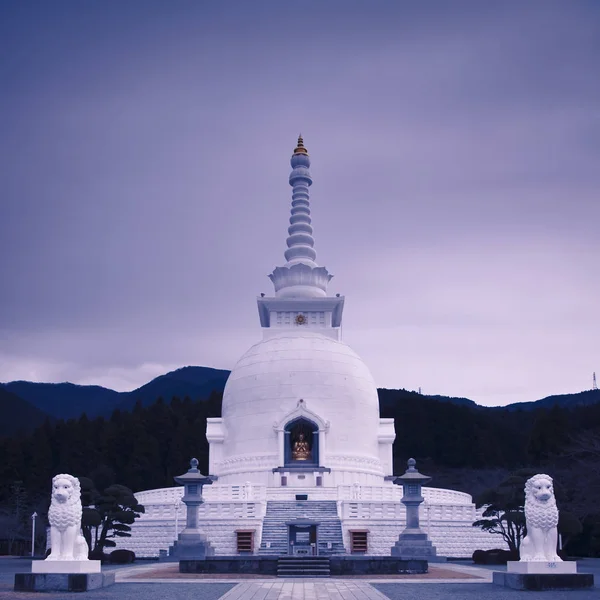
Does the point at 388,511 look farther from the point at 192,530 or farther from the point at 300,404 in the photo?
the point at 300,404

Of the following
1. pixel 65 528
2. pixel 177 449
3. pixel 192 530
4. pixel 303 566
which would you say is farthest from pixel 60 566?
pixel 177 449

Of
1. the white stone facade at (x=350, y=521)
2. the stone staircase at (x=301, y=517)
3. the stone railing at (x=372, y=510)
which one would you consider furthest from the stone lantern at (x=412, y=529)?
the stone staircase at (x=301, y=517)

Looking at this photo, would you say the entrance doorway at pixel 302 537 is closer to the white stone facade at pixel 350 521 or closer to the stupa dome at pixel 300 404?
the white stone facade at pixel 350 521

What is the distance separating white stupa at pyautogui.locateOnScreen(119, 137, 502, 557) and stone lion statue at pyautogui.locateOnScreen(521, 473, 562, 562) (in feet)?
49.2

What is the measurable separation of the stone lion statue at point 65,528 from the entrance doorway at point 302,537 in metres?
15.5

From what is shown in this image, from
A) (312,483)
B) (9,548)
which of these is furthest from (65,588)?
(9,548)

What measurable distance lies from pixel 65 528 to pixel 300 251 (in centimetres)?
3921

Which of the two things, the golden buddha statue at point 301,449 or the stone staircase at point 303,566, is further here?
the golden buddha statue at point 301,449

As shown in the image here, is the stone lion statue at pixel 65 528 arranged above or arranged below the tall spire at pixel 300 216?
below

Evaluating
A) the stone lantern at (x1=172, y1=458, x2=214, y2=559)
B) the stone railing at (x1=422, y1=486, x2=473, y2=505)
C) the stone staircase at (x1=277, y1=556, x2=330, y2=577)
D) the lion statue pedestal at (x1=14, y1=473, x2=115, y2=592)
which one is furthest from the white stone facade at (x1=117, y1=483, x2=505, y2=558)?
the lion statue pedestal at (x1=14, y1=473, x2=115, y2=592)

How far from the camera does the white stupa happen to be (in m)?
38.8

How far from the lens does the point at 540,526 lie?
22.5 m

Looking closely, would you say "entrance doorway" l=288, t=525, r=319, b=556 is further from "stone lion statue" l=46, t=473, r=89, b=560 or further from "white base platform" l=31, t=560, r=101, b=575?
"white base platform" l=31, t=560, r=101, b=575

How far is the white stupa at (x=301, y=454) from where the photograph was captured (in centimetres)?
3878
